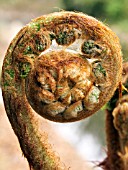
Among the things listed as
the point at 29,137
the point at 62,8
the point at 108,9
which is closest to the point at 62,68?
the point at 29,137

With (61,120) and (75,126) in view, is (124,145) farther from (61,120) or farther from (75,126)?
→ (75,126)

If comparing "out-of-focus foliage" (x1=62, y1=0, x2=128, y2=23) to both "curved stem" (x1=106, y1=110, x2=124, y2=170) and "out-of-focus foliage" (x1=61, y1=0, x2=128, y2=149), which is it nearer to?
"out-of-focus foliage" (x1=61, y1=0, x2=128, y2=149)

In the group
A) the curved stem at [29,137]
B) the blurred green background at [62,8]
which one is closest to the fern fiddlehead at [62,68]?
the curved stem at [29,137]

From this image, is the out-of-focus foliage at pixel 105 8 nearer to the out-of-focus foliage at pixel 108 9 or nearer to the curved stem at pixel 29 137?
the out-of-focus foliage at pixel 108 9

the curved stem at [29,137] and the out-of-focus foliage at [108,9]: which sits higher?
the out-of-focus foliage at [108,9]

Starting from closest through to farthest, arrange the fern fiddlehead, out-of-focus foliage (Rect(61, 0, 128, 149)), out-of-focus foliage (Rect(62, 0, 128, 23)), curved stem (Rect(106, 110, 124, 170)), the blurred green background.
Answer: the fern fiddlehead, curved stem (Rect(106, 110, 124, 170)), the blurred green background, out-of-focus foliage (Rect(61, 0, 128, 149)), out-of-focus foliage (Rect(62, 0, 128, 23))

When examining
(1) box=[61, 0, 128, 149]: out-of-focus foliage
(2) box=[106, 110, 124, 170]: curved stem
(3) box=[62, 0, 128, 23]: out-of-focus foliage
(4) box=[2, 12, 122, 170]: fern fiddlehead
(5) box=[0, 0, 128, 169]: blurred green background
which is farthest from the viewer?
(3) box=[62, 0, 128, 23]: out-of-focus foliage

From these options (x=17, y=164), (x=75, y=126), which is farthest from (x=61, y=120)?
(x=75, y=126)

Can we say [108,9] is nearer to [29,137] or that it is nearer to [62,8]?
[62,8]

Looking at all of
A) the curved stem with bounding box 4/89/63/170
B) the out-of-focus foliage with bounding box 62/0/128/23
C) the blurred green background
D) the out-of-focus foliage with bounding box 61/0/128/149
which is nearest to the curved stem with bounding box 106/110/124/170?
the curved stem with bounding box 4/89/63/170
